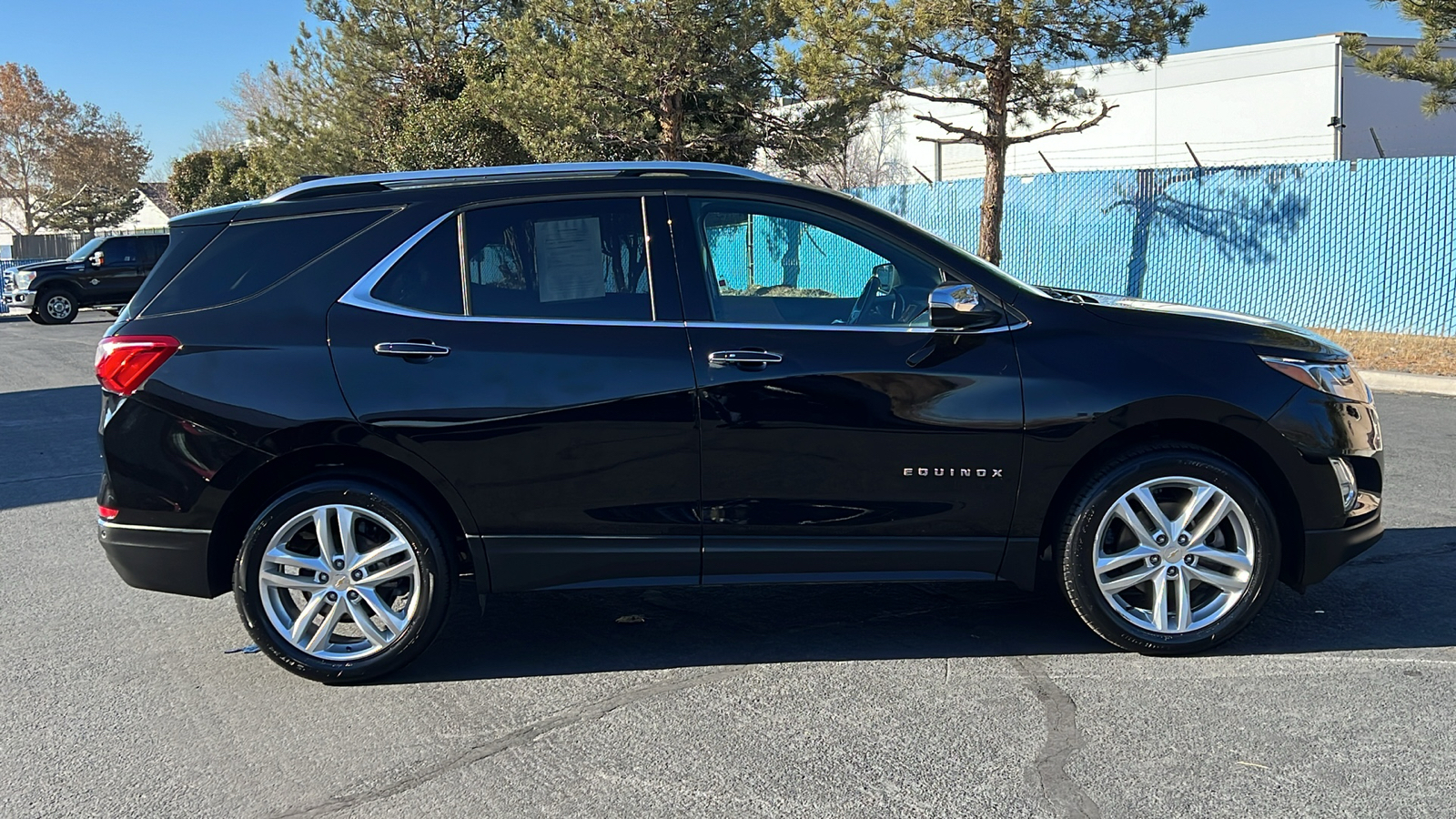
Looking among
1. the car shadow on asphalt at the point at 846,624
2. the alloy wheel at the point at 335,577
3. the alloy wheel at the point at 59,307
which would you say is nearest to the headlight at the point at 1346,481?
the car shadow on asphalt at the point at 846,624

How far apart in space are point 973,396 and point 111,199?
61.9 meters

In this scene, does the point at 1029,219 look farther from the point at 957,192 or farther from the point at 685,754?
the point at 685,754

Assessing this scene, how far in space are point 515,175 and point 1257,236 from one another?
1383cm

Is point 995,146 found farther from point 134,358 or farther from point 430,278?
point 134,358

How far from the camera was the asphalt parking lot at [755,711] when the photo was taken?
3377mm

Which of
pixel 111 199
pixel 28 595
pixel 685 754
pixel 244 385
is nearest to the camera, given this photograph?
pixel 685 754

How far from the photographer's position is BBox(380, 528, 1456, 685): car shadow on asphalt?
14.6ft

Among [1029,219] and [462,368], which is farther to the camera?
[1029,219]

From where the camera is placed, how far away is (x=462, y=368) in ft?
13.5

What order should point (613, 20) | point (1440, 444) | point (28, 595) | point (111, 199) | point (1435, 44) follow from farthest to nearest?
point (111, 199)
point (613, 20)
point (1435, 44)
point (1440, 444)
point (28, 595)

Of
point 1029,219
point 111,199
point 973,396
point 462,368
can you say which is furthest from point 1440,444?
point 111,199

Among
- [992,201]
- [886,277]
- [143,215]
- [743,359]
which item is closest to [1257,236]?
[992,201]

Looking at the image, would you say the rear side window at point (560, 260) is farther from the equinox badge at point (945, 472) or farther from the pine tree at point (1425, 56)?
the pine tree at point (1425, 56)

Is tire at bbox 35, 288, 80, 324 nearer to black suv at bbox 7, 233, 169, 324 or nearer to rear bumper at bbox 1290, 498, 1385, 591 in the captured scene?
black suv at bbox 7, 233, 169, 324
